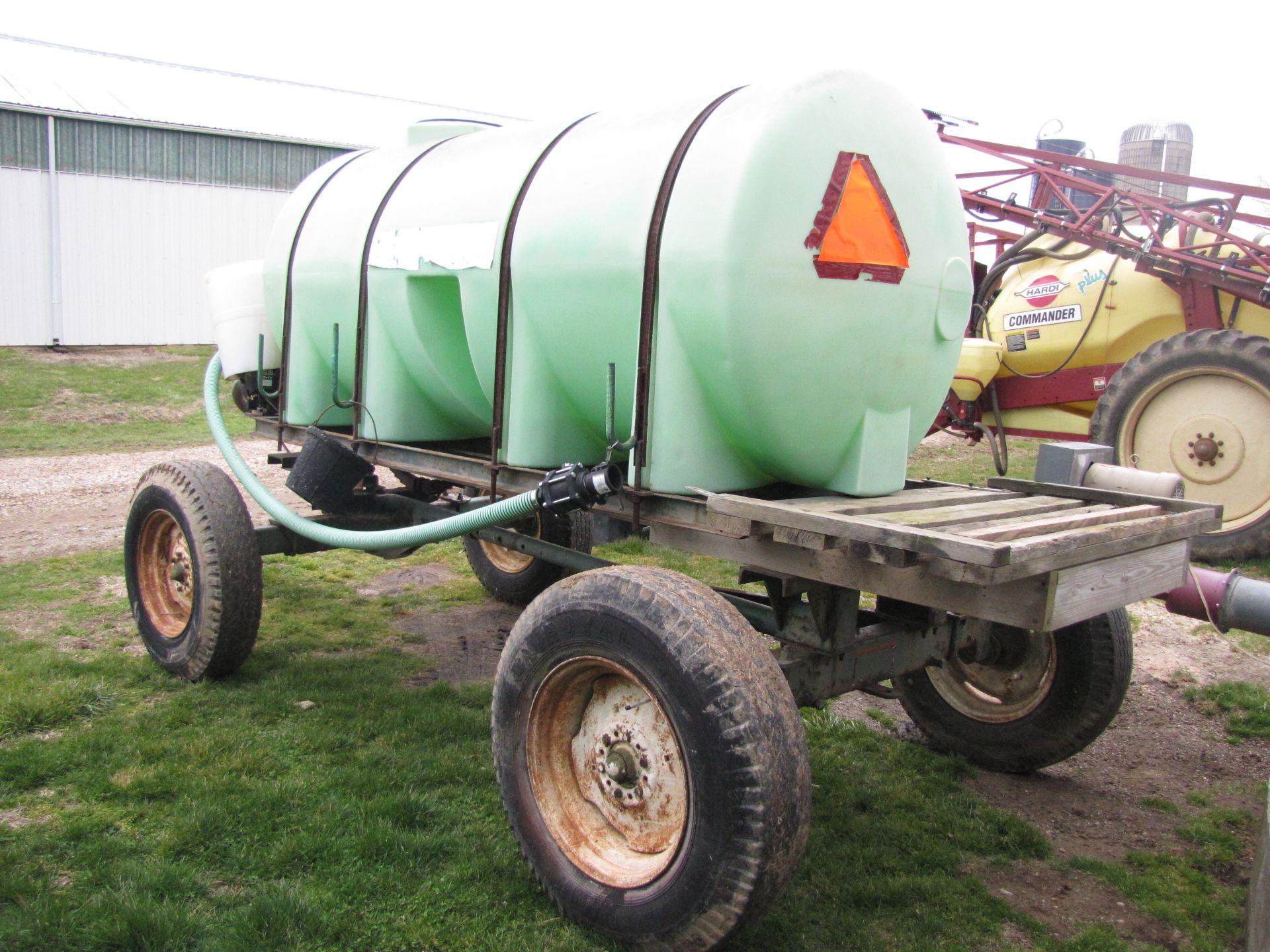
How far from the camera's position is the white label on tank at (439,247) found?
3.83 metres

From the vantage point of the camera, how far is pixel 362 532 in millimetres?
4410

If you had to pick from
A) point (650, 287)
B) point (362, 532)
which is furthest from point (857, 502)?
point (362, 532)

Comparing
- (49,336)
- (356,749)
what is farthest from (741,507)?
(49,336)

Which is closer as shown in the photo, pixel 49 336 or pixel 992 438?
pixel 992 438

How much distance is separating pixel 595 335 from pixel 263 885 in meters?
2.07

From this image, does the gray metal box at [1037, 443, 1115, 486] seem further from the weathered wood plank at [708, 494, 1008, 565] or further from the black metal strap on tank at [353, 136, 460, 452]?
the black metal strap on tank at [353, 136, 460, 452]

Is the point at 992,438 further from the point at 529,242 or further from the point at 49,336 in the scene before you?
the point at 49,336

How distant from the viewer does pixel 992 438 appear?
9289 millimetres

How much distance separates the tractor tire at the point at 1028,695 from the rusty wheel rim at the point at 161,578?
3.54 meters

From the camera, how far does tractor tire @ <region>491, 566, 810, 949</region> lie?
2566 mm

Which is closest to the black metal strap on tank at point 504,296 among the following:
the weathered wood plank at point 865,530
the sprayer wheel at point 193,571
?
the weathered wood plank at point 865,530

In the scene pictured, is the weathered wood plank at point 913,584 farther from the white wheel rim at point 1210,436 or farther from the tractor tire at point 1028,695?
the white wheel rim at point 1210,436

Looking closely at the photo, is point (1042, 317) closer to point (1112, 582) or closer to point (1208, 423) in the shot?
point (1208, 423)

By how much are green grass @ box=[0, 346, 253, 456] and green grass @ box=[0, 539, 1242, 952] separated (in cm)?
795
